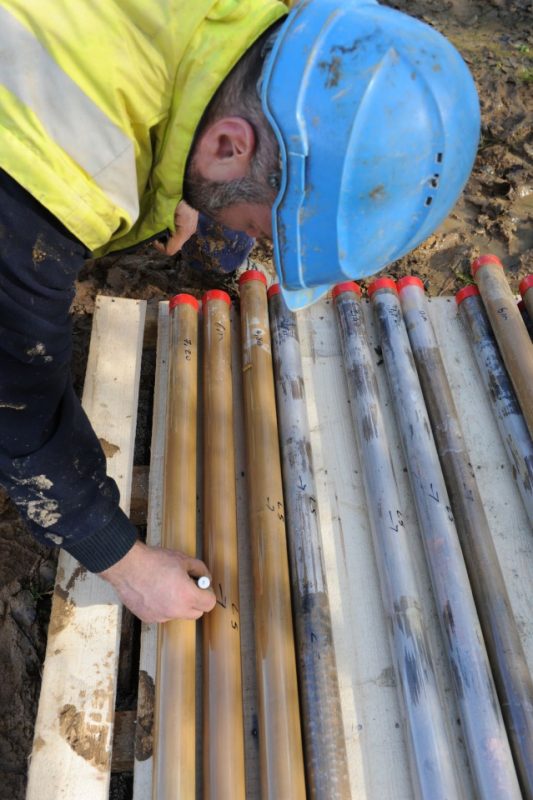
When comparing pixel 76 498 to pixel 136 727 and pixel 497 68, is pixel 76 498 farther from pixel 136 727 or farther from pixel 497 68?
pixel 497 68

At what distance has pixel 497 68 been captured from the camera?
477cm

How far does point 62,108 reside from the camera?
1339 mm

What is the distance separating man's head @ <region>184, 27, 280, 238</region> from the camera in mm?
1432

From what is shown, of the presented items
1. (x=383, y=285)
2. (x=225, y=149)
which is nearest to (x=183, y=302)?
(x=383, y=285)

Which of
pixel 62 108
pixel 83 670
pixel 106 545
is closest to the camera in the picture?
pixel 62 108

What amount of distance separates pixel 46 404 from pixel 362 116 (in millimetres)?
1064

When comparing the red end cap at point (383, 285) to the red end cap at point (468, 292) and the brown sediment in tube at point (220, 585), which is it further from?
the brown sediment in tube at point (220, 585)

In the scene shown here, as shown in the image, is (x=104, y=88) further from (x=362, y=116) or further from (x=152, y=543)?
(x=152, y=543)

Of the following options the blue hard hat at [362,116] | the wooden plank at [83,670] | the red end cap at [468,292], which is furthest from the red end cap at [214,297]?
the blue hard hat at [362,116]

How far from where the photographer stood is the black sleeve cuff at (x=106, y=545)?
1856 mm

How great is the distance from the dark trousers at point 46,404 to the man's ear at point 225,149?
37 cm

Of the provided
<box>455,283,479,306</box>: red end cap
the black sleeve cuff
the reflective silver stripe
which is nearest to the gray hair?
the reflective silver stripe

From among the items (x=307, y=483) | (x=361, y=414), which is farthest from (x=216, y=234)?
(x=307, y=483)

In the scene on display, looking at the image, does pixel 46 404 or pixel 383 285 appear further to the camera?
pixel 383 285
